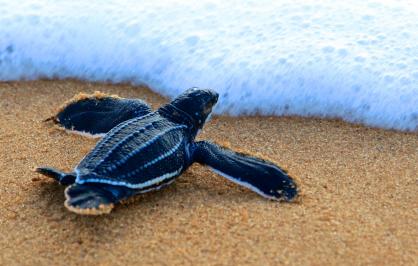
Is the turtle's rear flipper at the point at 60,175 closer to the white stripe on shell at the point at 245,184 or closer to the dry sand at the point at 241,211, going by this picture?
the dry sand at the point at 241,211

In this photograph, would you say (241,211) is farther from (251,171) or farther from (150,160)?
(150,160)

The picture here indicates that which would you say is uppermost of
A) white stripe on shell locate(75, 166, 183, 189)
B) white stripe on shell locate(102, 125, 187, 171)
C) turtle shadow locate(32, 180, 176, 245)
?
white stripe on shell locate(102, 125, 187, 171)

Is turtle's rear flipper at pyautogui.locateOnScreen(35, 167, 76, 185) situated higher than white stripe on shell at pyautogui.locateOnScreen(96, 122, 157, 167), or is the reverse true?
white stripe on shell at pyautogui.locateOnScreen(96, 122, 157, 167)

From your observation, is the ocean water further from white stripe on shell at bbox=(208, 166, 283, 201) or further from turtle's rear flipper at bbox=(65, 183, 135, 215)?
turtle's rear flipper at bbox=(65, 183, 135, 215)

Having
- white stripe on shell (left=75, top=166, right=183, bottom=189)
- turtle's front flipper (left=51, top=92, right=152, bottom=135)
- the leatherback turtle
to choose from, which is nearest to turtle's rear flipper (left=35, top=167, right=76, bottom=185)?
the leatherback turtle

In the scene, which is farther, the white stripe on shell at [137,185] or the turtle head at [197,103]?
the turtle head at [197,103]

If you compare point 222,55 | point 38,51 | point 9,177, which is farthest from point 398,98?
point 38,51

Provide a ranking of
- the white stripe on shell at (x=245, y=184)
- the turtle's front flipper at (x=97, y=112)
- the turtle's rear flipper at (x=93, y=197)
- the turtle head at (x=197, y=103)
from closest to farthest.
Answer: the turtle's rear flipper at (x=93, y=197), the white stripe on shell at (x=245, y=184), the turtle head at (x=197, y=103), the turtle's front flipper at (x=97, y=112)

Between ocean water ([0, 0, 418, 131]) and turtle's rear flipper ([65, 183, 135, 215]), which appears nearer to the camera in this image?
turtle's rear flipper ([65, 183, 135, 215])

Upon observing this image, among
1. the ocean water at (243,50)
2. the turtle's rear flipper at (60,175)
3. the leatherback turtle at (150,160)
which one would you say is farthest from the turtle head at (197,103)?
the turtle's rear flipper at (60,175)
